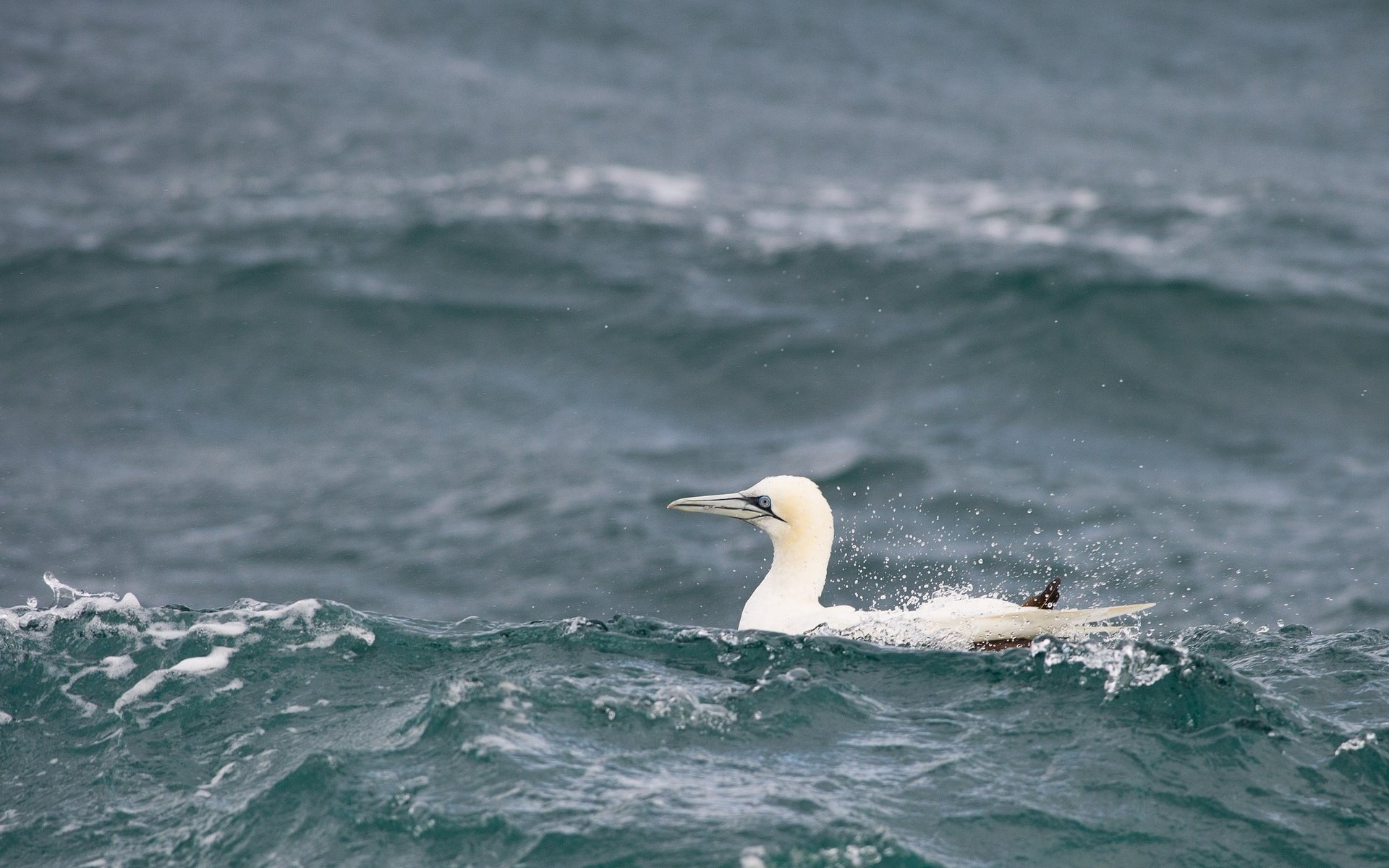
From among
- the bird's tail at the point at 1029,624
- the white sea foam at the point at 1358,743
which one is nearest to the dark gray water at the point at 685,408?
the white sea foam at the point at 1358,743

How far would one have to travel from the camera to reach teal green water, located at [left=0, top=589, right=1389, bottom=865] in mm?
5805

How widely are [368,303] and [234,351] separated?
1.42m

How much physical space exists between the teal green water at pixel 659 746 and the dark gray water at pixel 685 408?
3 centimetres

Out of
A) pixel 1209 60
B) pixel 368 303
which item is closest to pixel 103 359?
pixel 368 303

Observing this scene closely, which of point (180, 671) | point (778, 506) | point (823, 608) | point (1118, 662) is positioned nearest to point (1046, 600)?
point (1118, 662)

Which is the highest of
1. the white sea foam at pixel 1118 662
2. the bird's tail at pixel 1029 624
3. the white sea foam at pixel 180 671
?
the white sea foam at pixel 1118 662

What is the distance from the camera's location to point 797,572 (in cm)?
864

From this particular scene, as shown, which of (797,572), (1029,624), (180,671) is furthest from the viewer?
(797,572)

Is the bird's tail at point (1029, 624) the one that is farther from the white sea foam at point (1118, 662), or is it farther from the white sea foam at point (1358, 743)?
the white sea foam at point (1358, 743)

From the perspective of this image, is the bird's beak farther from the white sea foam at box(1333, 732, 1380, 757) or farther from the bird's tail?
the white sea foam at box(1333, 732, 1380, 757)

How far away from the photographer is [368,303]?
15.2 m

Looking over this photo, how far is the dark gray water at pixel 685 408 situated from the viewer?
6227 millimetres

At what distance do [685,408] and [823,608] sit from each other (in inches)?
220

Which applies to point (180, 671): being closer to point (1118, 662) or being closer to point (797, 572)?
point (797, 572)
